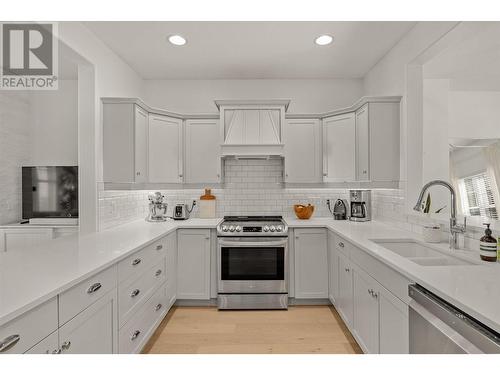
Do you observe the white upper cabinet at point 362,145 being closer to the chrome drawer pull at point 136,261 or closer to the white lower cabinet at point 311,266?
the white lower cabinet at point 311,266

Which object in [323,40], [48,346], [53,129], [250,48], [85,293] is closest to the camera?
[48,346]

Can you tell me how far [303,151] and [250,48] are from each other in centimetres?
131

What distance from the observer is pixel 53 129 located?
3.58m

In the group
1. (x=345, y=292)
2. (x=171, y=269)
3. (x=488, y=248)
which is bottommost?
(x=345, y=292)

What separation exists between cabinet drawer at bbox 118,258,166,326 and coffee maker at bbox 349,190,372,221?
2.24 metres

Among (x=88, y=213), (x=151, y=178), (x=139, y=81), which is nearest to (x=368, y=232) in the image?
(x=151, y=178)

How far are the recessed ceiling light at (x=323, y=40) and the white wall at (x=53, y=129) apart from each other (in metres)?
3.00

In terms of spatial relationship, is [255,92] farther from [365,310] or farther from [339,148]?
[365,310]

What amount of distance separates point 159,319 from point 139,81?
2773 mm

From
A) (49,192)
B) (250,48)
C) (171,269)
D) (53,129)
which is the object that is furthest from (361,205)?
(53,129)

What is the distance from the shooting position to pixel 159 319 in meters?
2.52

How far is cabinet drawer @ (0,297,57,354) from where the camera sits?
978 mm

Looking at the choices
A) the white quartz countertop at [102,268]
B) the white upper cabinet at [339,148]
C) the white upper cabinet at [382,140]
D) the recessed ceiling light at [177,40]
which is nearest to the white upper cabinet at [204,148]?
the recessed ceiling light at [177,40]

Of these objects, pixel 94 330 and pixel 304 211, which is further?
pixel 304 211
